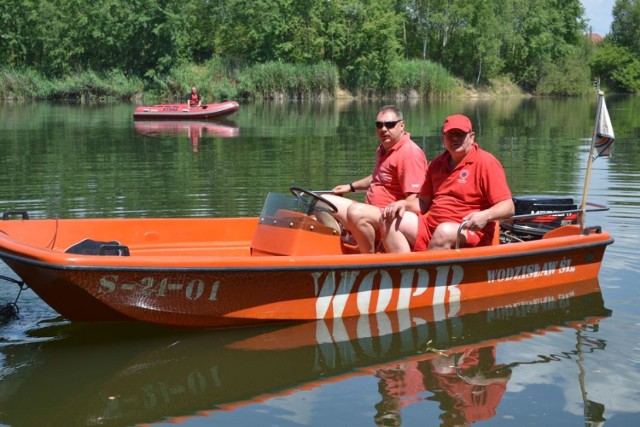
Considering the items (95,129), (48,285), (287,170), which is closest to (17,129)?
(95,129)

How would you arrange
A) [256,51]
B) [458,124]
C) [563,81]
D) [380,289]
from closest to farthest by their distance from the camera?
[458,124] < [380,289] < [256,51] < [563,81]

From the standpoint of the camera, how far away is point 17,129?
85.4ft

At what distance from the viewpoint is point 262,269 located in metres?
6.34

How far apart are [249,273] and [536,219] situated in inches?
135

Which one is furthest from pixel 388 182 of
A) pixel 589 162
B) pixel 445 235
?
pixel 589 162

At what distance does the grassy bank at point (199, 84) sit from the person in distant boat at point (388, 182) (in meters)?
39.3

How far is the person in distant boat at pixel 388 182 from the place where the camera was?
7129 mm

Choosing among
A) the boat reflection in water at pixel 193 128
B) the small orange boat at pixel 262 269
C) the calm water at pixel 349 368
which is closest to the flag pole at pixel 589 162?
the small orange boat at pixel 262 269

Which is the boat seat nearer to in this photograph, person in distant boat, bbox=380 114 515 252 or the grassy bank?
person in distant boat, bbox=380 114 515 252

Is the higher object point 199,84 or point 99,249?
point 199,84

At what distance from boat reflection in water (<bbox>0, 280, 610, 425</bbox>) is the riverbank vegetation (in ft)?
131

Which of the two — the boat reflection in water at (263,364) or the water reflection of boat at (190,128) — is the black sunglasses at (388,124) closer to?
the boat reflection in water at (263,364)

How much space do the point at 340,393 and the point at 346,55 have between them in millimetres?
50169

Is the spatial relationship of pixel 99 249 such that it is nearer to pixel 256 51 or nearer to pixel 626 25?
pixel 256 51
